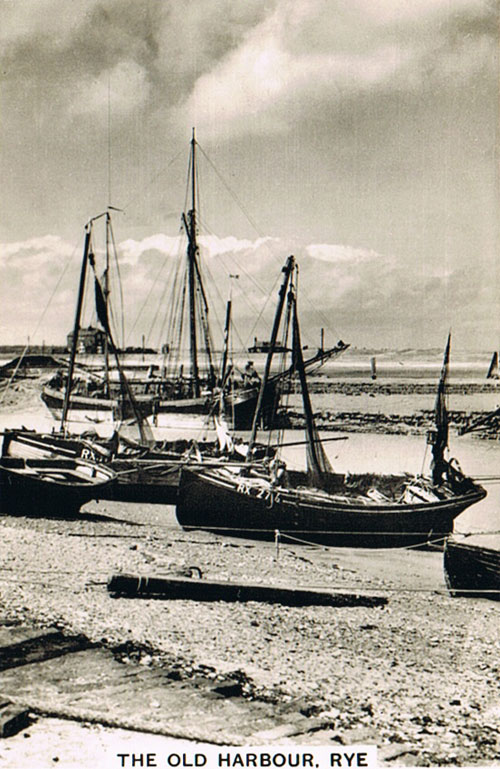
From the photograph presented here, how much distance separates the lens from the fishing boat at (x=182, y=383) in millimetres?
4363

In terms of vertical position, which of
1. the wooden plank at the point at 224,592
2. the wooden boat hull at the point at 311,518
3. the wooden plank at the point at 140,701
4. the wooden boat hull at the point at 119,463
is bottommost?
the wooden plank at the point at 140,701

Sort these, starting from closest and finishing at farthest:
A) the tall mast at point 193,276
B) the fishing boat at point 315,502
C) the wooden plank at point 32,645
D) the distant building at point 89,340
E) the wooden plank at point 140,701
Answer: the wooden plank at point 140,701, the wooden plank at point 32,645, the tall mast at point 193,276, the fishing boat at point 315,502, the distant building at point 89,340

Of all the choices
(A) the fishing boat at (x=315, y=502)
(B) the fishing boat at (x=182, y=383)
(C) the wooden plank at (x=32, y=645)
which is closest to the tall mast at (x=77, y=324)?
(B) the fishing boat at (x=182, y=383)

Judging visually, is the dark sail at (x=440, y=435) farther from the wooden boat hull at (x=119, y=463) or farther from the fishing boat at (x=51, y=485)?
the fishing boat at (x=51, y=485)

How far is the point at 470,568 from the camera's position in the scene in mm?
4250

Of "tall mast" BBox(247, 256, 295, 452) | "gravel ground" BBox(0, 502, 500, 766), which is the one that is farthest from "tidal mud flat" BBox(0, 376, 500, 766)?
"tall mast" BBox(247, 256, 295, 452)

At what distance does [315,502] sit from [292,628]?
79 centimetres

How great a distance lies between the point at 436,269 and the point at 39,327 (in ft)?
7.18

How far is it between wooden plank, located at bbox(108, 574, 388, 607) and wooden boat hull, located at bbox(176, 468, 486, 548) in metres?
0.37

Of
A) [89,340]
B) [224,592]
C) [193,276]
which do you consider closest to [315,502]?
[224,592]

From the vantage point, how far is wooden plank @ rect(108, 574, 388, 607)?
4.07 m

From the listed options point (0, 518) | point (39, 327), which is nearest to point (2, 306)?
point (39, 327)

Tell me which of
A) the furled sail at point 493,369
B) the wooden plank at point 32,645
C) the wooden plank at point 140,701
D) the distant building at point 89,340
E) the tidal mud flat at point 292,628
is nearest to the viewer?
the wooden plank at point 140,701

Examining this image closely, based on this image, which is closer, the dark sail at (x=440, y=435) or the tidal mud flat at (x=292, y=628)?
the tidal mud flat at (x=292, y=628)
